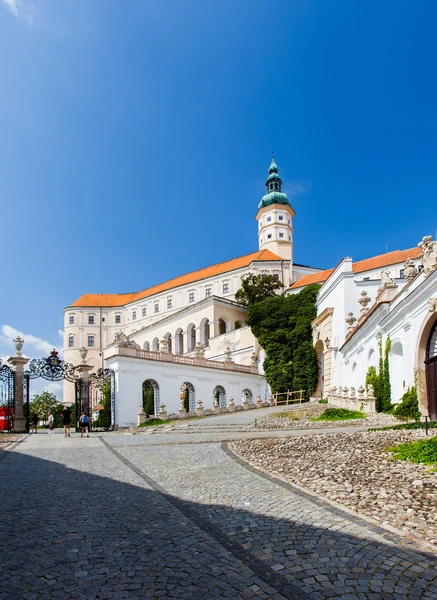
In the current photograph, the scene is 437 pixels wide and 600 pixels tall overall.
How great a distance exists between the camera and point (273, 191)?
3346 inches

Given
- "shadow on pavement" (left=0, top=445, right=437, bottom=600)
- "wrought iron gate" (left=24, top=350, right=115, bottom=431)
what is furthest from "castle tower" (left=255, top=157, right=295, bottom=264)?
"shadow on pavement" (left=0, top=445, right=437, bottom=600)

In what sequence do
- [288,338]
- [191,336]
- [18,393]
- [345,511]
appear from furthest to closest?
[191,336], [288,338], [18,393], [345,511]

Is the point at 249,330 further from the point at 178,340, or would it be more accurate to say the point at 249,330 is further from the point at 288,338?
the point at 178,340

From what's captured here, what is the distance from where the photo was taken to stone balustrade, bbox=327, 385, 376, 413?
2423 cm

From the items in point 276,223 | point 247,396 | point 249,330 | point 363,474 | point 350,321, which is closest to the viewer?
point 363,474

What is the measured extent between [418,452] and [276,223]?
241ft

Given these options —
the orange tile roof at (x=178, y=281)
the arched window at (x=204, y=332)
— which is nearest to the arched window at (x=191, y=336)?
the arched window at (x=204, y=332)

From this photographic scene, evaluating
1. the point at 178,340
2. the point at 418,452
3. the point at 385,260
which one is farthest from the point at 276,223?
the point at 418,452

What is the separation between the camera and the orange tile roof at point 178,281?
74938 millimetres

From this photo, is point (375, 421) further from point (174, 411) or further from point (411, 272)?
point (174, 411)

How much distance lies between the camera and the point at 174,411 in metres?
32.4

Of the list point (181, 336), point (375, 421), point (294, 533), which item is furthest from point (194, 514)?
point (181, 336)

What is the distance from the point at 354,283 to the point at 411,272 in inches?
624

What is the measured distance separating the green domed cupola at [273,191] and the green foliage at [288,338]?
120 ft
